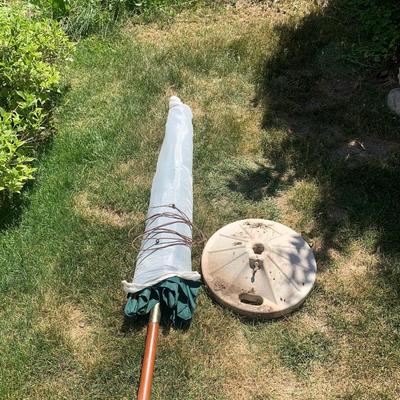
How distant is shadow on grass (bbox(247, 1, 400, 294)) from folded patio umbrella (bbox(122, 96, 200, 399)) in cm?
69

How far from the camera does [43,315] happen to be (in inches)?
153

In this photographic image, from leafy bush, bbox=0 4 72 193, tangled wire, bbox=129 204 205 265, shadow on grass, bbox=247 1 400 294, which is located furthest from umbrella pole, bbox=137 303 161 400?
leafy bush, bbox=0 4 72 193

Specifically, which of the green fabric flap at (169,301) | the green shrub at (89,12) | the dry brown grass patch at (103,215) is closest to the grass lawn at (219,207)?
A: the dry brown grass patch at (103,215)

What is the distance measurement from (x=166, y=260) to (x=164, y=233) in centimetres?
30

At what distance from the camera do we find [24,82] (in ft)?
17.3

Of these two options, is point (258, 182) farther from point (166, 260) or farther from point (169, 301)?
point (169, 301)

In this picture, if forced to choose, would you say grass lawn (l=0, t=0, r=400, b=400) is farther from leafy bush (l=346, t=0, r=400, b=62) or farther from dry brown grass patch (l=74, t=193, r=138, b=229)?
leafy bush (l=346, t=0, r=400, b=62)

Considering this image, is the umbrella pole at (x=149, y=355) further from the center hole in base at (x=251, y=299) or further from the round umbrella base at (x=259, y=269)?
the center hole in base at (x=251, y=299)

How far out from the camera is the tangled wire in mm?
4031

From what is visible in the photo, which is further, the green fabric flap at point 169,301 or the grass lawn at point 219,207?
the green fabric flap at point 169,301

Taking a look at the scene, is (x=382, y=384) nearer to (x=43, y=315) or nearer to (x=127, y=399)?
(x=127, y=399)

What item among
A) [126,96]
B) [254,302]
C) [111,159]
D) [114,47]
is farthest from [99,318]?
[114,47]

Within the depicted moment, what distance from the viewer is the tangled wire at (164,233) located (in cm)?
403

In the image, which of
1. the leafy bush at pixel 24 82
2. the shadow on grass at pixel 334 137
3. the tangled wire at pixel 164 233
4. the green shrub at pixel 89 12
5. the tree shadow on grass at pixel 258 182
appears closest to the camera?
the tangled wire at pixel 164 233
